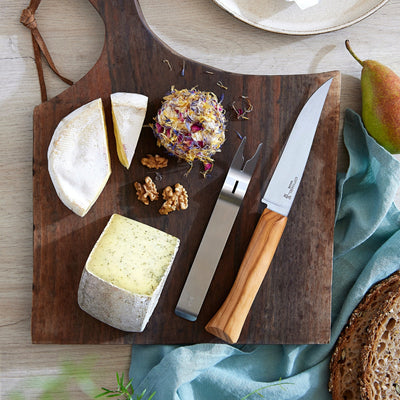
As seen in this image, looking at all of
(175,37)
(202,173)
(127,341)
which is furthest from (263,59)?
(127,341)

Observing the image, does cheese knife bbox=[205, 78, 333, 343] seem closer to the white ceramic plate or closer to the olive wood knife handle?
the olive wood knife handle

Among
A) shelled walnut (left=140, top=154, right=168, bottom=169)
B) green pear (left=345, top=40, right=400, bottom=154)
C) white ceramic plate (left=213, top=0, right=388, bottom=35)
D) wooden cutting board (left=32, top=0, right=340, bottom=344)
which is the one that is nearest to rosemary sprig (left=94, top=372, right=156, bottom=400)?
wooden cutting board (left=32, top=0, right=340, bottom=344)

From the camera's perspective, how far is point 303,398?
1572mm

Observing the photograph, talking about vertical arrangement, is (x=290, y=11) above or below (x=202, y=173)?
above

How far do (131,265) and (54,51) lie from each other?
0.79 m

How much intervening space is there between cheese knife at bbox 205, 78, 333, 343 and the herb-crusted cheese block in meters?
0.23

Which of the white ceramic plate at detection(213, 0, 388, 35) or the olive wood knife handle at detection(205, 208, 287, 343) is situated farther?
the white ceramic plate at detection(213, 0, 388, 35)

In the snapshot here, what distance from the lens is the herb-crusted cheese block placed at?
137cm

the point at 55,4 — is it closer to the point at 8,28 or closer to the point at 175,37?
the point at 8,28

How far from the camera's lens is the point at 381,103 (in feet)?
4.86

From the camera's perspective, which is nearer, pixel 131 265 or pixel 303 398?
pixel 131 265

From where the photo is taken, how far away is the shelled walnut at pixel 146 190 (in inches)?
59.4

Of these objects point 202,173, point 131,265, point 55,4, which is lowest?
point 131,265

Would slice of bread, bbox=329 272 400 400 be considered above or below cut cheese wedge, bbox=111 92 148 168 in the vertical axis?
below
